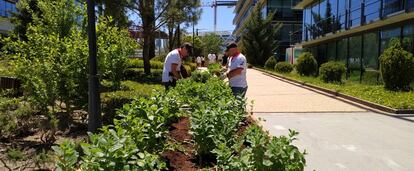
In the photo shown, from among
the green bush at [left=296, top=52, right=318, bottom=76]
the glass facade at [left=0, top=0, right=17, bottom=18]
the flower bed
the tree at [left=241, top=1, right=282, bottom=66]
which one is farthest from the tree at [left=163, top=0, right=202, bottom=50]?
the glass facade at [left=0, top=0, right=17, bottom=18]

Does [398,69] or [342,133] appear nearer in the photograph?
[342,133]

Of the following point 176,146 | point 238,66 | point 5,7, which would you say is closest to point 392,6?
point 238,66

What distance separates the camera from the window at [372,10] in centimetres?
2224

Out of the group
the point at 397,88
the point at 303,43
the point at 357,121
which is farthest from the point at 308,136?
the point at 303,43

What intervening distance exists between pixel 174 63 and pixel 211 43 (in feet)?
309

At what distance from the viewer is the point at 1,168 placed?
5.61m

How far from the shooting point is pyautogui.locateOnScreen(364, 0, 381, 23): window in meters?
22.2

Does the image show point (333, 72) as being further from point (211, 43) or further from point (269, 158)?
point (211, 43)

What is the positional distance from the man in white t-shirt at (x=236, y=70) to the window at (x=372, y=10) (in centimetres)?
1524

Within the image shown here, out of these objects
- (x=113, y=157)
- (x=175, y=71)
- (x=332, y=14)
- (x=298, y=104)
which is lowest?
(x=298, y=104)

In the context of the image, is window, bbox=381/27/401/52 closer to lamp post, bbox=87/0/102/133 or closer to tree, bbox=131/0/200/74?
tree, bbox=131/0/200/74

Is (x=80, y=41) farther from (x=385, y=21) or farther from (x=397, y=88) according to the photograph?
(x=385, y=21)

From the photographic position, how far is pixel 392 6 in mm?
20938

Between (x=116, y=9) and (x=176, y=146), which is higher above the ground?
(x=116, y=9)
